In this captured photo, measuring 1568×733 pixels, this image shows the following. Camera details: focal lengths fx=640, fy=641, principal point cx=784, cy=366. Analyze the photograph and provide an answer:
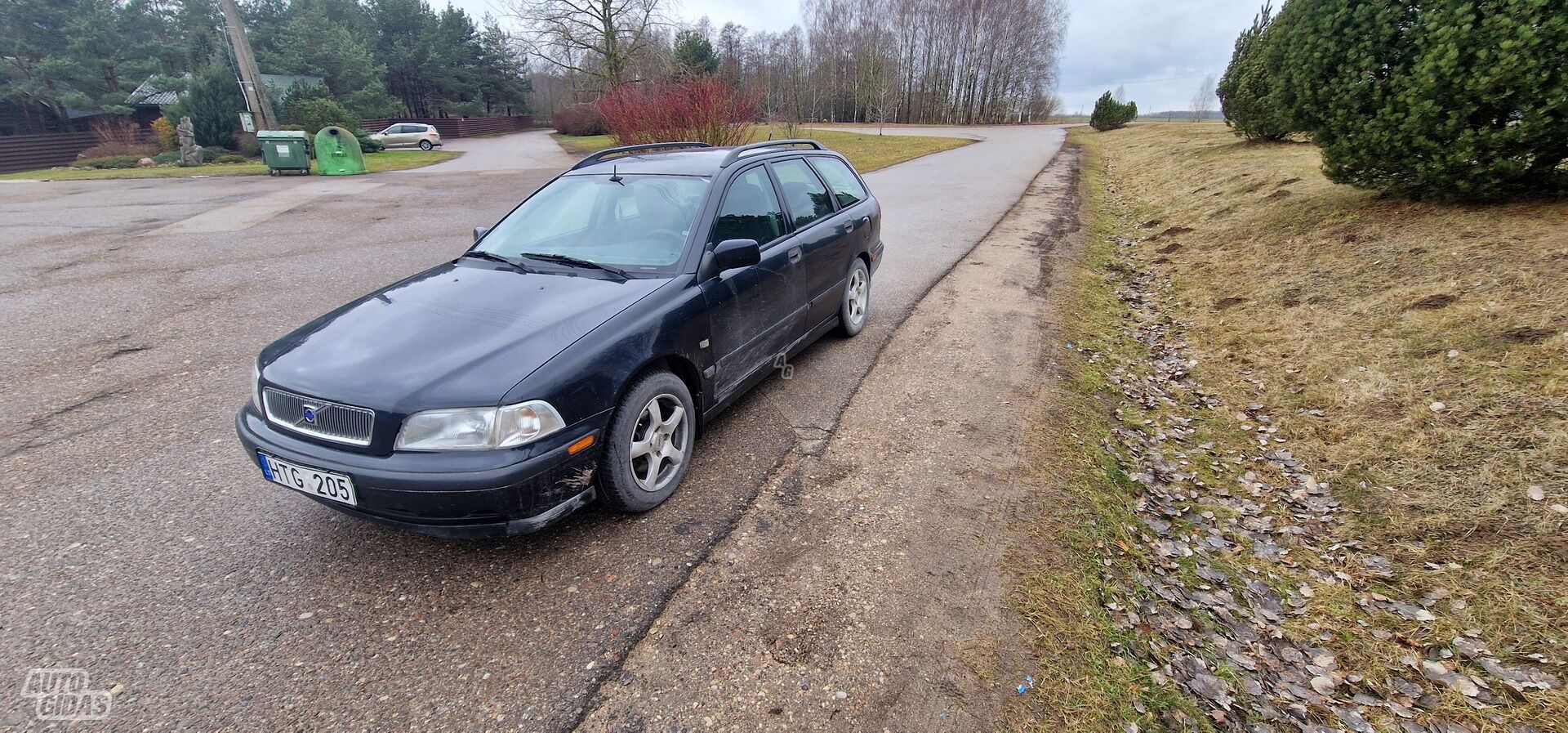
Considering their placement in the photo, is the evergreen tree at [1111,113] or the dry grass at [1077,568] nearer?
the dry grass at [1077,568]

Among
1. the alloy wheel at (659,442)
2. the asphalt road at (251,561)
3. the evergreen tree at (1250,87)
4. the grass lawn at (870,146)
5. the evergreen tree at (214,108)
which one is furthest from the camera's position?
the evergreen tree at (214,108)

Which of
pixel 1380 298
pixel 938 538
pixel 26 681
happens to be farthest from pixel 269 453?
pixel 1380 298

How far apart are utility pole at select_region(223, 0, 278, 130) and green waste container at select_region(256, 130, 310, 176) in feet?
6.30

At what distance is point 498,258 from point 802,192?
2.18 m

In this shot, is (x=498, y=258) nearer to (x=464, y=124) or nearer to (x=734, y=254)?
(x=734, y=254)

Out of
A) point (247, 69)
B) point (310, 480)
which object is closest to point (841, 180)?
point (310, 480)

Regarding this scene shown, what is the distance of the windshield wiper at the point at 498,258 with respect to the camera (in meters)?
3.45

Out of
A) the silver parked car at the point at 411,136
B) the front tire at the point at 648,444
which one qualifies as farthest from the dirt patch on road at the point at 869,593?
the silver parked car at the point at 411,136

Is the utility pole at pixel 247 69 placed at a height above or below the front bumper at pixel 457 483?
above

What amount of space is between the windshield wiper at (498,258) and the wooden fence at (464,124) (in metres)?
44.1

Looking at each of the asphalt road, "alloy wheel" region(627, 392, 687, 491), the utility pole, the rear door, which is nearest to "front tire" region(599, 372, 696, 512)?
"alloy wheel" region(627, 392, 687, 491)

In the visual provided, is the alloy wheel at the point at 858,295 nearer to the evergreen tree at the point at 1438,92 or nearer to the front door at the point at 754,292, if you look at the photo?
the front door at the point at 754,292

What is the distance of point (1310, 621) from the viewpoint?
2561 millimetres

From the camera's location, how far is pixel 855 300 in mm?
5480
